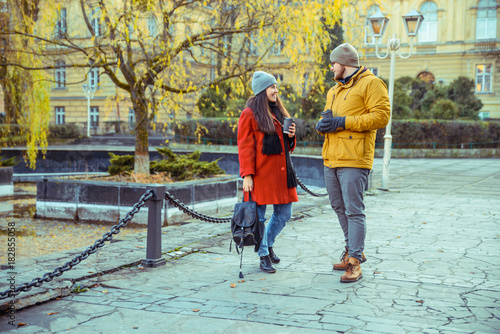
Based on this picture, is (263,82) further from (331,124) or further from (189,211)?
(189,211)


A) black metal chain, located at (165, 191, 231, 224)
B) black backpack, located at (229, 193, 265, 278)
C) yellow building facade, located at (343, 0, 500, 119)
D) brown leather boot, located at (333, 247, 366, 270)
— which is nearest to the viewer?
black backpack, located at (229, 193, 265, 278)

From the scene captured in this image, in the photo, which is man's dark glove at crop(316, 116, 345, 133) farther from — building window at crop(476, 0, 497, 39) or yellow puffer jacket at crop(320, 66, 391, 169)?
building window at crop(476, 0, 497, 39)

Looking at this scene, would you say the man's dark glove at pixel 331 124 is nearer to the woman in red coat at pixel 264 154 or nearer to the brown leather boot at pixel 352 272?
the woman in red coat at pixel 264 154

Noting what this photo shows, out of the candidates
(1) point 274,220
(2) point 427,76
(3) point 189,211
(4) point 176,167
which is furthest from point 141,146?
(2) point 427,76

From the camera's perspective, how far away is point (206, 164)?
10.7m

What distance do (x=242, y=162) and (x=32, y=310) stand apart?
2186 millimetres

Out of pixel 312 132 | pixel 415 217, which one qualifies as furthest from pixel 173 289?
pixel 312 132

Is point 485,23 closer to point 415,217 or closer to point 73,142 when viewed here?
point 73,142

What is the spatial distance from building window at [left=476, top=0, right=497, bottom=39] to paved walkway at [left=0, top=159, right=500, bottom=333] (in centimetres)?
3964

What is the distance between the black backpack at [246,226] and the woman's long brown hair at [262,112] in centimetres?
71

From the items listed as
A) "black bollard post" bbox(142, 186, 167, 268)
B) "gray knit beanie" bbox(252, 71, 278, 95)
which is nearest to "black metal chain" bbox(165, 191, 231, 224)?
"black bollard post" bbox(142, 186, 167, 268)

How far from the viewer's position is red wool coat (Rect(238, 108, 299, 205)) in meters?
5.09

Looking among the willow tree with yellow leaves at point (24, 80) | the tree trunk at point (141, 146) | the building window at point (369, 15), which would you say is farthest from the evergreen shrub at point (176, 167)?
the building window at point (369, 15)

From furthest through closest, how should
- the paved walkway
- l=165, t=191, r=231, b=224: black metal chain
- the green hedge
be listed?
the green hedge
l=165, t=191, r=231, b=224: black metal chain
the paved walkway
